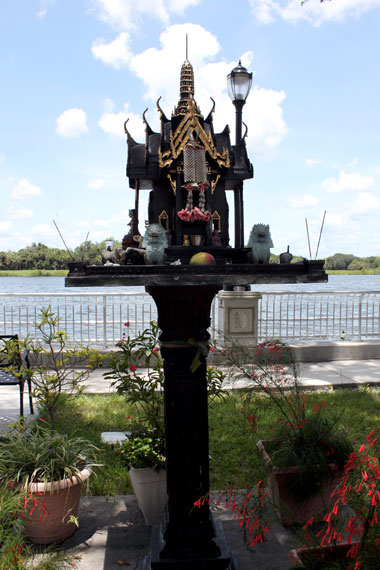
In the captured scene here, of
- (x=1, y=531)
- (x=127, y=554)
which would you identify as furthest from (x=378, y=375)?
(x=1, y=531)

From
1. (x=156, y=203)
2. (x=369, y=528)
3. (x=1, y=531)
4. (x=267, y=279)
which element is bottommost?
(x=1, y=531)

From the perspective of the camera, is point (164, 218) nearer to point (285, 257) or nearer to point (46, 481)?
point (285, 257)

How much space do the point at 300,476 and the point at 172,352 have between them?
57.0 inches

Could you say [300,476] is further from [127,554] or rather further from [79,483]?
[79,483]

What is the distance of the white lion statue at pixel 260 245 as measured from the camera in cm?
275

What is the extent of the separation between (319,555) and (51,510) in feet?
6.08

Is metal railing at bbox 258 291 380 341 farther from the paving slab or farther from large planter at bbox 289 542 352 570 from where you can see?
large planter at bbox 289 542 352 570

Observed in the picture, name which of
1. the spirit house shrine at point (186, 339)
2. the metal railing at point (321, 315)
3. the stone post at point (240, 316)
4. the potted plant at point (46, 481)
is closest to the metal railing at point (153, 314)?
the metal railing at point (321, 315)

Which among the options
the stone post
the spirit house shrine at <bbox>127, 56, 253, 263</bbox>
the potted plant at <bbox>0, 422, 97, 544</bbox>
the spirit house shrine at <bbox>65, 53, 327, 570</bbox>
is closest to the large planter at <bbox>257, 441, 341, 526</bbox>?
the spirit house shrine at <bbox>65, 53, 327, 570</bbox>

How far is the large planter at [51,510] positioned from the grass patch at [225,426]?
0.52 m

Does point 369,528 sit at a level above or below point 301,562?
above

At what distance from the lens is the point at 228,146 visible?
5.59 meters

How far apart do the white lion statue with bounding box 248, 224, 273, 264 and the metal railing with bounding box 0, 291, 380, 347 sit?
19.8 feet

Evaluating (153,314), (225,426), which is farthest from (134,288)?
(225,426)
